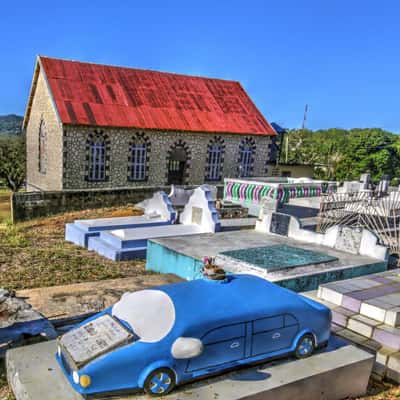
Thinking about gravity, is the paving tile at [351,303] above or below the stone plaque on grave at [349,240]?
below

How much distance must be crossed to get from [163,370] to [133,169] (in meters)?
19.6

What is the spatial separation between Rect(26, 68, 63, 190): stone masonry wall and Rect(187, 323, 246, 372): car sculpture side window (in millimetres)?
18195

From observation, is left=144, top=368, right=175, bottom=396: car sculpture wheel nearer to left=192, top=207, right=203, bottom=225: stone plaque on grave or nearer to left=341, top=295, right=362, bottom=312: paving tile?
left=341, top=295, right=362, bottom=312: paving tile

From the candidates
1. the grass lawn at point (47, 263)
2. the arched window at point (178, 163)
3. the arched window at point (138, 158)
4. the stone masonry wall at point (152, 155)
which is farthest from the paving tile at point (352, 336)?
the arched window at point (178, 163)

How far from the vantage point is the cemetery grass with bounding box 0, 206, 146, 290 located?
952 cm

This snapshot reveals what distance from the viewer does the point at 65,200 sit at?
18.0m

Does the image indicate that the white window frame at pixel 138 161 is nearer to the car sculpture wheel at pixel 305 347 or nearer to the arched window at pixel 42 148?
the arched window at pixel 42 148

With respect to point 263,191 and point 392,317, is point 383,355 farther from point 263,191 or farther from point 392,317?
point 263,191

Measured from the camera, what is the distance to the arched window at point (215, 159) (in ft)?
83.1

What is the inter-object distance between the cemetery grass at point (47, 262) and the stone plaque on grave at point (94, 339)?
205 inches

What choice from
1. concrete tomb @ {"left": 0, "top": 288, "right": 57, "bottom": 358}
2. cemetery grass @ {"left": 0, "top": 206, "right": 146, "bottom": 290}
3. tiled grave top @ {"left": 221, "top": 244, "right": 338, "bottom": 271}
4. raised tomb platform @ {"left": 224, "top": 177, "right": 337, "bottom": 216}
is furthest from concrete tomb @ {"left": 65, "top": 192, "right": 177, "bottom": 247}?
concrete tomb @ {"left": 0, "top": 288, "right": 57, "bottom": 358}

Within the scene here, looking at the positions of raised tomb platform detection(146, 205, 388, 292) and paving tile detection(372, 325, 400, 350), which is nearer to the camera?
paving tile detection(372, 325, 400, 350)

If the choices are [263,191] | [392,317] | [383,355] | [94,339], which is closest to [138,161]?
[263,191]

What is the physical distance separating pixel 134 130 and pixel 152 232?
11.0m
